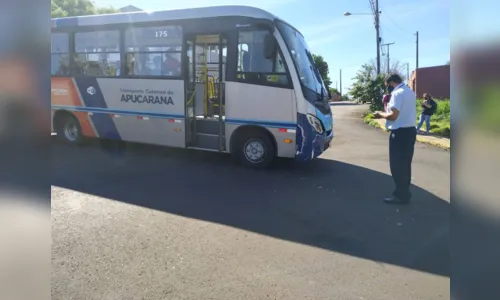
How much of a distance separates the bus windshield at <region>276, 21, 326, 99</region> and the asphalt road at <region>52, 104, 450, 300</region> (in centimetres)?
183

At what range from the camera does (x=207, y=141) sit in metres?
8.21

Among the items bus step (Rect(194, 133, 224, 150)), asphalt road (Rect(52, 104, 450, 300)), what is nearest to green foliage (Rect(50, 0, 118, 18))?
bus step (Rect(194, 133, 224, 150))

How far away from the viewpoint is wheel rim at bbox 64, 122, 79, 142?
976 cm

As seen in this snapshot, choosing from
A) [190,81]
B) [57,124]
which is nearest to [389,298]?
[190,81]

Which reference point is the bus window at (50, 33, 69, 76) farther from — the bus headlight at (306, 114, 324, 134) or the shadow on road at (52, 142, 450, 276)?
the bus headlight at (306, 114, 324, 134)

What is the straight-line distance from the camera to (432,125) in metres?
14.8

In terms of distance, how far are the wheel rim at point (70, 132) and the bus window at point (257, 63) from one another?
16.7 ft

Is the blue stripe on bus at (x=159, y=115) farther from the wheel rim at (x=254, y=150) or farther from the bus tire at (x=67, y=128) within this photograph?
the wheel rim at (x=254, y=150)

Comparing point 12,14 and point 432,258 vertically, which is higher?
point 12,14

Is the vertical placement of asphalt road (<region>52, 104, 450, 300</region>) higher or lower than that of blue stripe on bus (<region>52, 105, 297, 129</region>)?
lower

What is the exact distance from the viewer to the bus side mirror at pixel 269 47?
7.09m

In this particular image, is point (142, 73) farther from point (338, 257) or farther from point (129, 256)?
point (338, 257)

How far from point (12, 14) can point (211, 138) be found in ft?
22.9

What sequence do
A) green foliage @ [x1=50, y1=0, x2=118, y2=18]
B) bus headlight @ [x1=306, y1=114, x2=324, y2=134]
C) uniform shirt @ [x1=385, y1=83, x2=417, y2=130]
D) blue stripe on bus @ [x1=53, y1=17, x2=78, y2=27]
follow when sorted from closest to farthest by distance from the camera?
uniform shirt @ [x1=385, y1=83, x2=417, y2=130], bus headlight @ [x1=306, y1=114, x2=324, y2=134], blue stripe on bus @ [x1=53, y1=17, x2=78, y2=27], green foliage @ [x1=50, y1=0, x2=118, y2=18]
